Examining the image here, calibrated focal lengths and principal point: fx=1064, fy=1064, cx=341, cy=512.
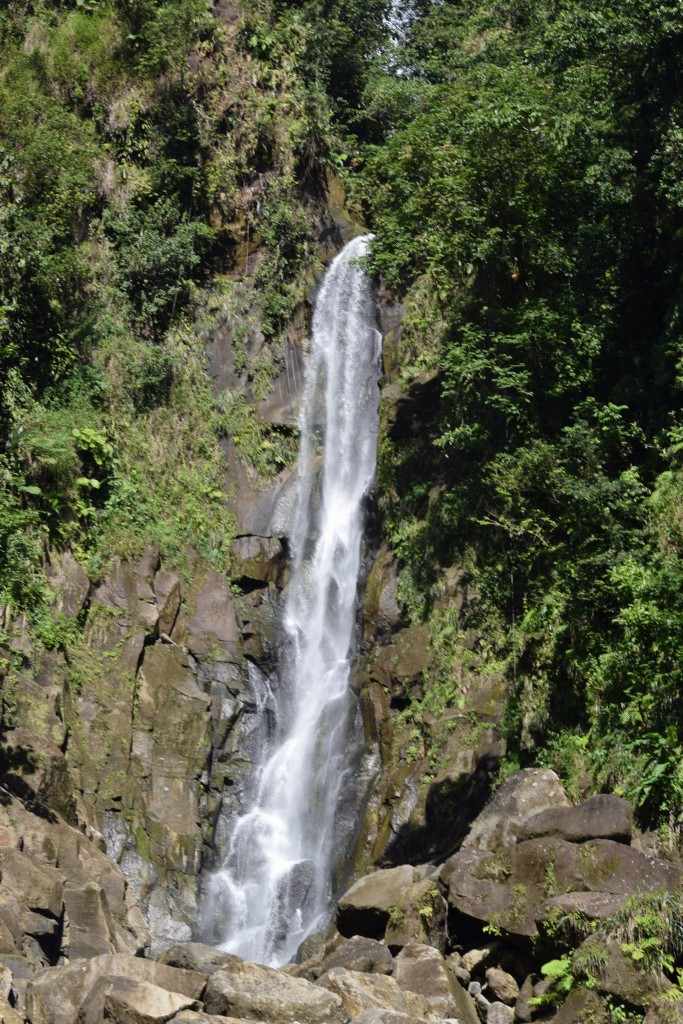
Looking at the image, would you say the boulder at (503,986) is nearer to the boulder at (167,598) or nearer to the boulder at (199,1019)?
the boulder at (199,1019)

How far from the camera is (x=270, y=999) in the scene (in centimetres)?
883

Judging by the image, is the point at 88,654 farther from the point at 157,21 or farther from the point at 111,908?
the point at 157,21

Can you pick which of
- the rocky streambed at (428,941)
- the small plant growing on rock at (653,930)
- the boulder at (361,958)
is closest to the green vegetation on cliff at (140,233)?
the rocky streambed at (428,941)

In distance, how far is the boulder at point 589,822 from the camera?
33.0ft

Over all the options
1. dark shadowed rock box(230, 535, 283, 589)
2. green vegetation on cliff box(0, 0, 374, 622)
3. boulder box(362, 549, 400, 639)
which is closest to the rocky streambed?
boulder box(362, 549, 400, 639)

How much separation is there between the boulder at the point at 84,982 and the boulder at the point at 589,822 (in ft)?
11.8

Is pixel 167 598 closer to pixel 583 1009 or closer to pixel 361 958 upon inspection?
pixel 361 958

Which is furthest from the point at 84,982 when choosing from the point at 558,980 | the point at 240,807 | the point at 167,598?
the point at 167,598

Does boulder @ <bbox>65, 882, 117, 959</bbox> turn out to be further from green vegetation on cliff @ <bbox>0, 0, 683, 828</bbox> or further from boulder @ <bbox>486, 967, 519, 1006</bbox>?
boulder @ <bbox>486, 967, 519, 1006</bbox>

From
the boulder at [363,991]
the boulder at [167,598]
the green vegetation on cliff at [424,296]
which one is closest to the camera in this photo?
the boulder at [363,991]

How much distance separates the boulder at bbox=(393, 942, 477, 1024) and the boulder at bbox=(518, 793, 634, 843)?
156cm

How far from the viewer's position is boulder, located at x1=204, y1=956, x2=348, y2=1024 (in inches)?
342

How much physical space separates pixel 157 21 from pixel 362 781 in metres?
17.8

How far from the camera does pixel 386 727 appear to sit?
15.5 m
